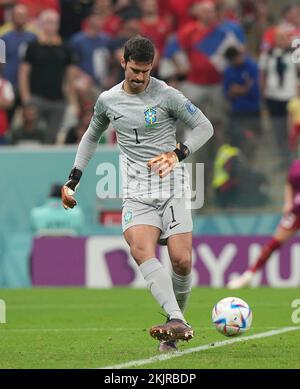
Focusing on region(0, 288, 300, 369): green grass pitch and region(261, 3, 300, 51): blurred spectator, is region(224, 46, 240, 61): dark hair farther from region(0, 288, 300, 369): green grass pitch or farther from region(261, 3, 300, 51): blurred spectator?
region(0, 288, 300, 369): green grass pitch

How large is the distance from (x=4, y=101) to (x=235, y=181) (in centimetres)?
378

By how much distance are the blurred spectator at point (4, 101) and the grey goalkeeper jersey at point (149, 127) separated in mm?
9359

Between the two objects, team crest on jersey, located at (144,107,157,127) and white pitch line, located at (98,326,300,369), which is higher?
team crest on jersey, located at (144,107,157,127)

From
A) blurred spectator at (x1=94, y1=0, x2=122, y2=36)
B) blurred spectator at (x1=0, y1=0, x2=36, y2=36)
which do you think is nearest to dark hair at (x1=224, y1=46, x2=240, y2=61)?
blurred spectator at (x1=94, y1=0, x2=122, y2=36)

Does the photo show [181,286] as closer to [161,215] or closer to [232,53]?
[161,215]

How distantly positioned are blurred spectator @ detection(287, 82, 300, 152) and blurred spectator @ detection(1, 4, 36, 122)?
13.5 ft

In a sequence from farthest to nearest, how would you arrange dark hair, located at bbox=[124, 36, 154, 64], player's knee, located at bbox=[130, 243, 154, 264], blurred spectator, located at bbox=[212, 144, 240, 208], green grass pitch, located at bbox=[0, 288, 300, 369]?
1. blurred spectator, located at bbox=[212, 144, 240, 208]
2. player's knee, located at bbox=[130, 243, 154, 264]
3. dark hair, located at bbox=[124, 36, 154, 64]
4. green grass pitch, located at bbox=[0, 288, 300, 369]

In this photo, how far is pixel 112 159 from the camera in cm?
1727

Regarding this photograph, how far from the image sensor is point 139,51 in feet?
28.1

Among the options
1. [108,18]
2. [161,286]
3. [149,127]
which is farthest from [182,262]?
[108,18]

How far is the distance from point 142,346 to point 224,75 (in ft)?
31.4

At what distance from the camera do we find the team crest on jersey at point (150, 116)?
8875mm

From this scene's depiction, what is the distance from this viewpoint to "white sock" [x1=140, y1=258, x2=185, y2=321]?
8531mm
